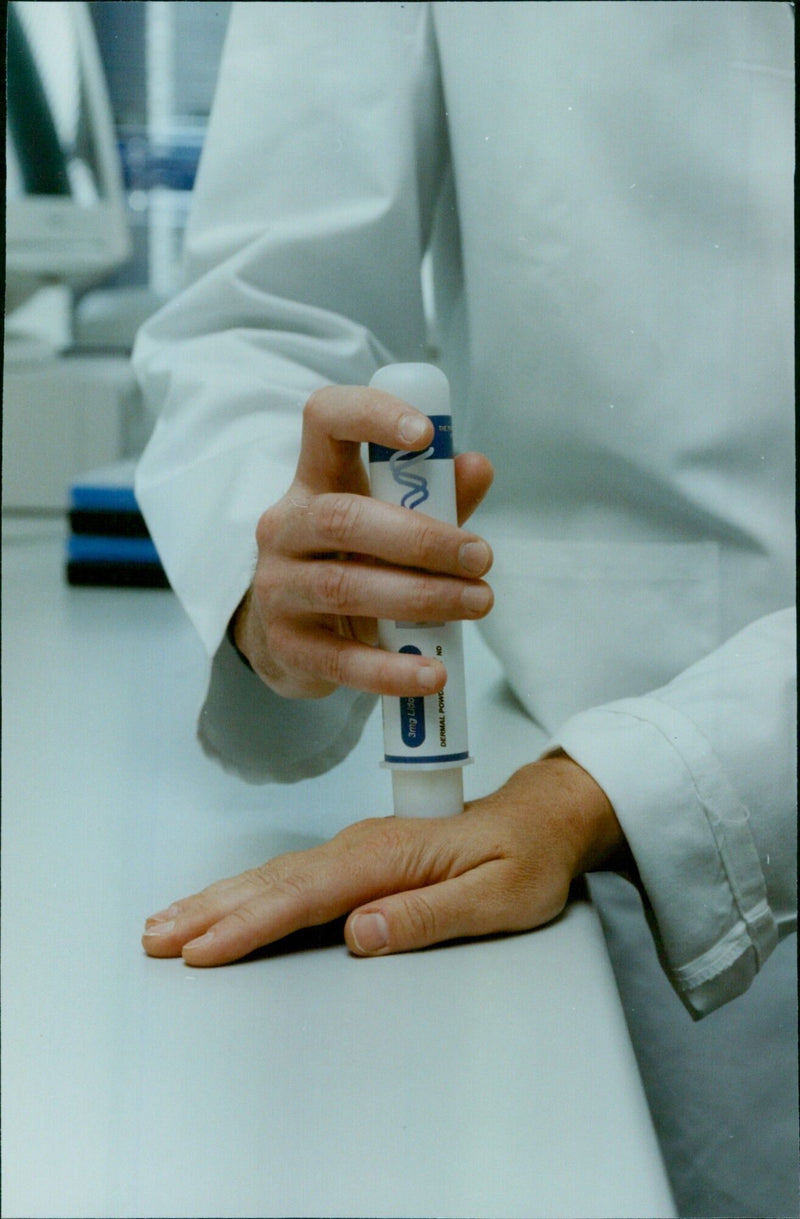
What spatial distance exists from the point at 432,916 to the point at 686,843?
13 centimetres

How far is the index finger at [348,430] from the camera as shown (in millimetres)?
313

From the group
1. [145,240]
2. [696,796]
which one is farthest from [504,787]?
[145,240]

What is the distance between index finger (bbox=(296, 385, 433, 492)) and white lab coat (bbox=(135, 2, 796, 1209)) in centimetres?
7

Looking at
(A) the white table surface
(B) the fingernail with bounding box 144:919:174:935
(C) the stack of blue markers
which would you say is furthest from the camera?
(C) the stack of blue markers

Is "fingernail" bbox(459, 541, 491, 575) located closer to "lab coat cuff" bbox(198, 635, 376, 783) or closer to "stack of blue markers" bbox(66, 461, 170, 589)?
"lab coat cuff" bbox(198, 635, 376, 783)

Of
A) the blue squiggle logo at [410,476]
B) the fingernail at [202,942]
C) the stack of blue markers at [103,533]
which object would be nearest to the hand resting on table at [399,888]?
the fingernail at [202,942]

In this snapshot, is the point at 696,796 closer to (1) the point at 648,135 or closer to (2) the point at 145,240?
(1) the point at 648,135

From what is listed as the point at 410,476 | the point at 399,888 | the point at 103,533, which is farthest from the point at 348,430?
the point at 103,533

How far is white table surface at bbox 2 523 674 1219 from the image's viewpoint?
9.2 inches

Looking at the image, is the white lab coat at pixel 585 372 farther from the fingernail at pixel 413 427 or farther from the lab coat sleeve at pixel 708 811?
the fingernail at pixel 413 427

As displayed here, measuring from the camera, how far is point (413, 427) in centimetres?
31

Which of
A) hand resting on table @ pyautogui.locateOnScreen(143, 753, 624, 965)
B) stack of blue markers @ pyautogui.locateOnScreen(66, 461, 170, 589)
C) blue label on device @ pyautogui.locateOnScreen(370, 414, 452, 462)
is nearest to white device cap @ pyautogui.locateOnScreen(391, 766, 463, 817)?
hand resting on table @ pyautogui.locateOnScreen(143, 753, 624, 965)

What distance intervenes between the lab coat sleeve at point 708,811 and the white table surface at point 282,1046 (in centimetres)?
4

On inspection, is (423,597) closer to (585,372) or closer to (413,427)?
(413,427)
